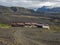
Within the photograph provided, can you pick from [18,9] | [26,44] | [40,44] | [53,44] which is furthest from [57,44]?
[18,9]

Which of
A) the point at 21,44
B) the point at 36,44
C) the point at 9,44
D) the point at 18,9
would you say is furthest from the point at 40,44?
the point at 18,9

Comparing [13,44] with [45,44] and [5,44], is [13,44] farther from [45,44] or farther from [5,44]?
[45,44]

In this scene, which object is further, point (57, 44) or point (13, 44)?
point (57, 44)

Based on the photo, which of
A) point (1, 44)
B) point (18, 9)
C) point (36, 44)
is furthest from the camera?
point (18, 9)

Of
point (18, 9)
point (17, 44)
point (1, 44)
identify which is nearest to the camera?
point (1, 44)

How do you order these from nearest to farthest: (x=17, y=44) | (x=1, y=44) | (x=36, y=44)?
A: (x=1, y=44)
(x=17, y=44)
(x=36, y=44)

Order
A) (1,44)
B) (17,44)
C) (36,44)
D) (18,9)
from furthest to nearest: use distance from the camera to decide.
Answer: (18,9) < (36,44) < (17,44) < (1,44)

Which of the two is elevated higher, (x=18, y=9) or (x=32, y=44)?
(x=32, y=44)

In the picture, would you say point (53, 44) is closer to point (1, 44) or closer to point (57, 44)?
point (57, 44)

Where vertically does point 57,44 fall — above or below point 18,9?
above
